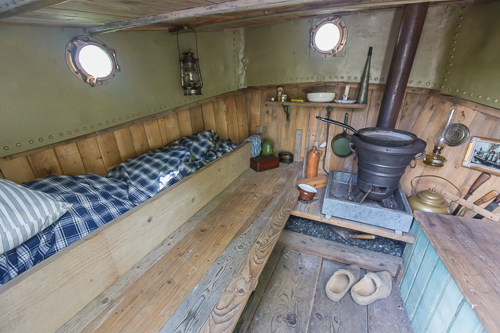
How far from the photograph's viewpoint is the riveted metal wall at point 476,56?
1.53 metres

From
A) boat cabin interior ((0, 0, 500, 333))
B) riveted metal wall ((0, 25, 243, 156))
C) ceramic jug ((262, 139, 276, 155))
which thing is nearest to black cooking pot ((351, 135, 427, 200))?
boat cabin interior ((0, 0, 500, 333))

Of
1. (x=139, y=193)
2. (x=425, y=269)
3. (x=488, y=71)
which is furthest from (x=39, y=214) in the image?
(x=488, y=71)

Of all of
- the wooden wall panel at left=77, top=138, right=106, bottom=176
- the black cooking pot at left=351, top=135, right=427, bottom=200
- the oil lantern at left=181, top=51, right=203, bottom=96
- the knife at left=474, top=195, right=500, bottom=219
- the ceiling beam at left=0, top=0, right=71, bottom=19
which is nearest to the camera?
the ceiling beam at left=0, top=0, right=71, bottom=19

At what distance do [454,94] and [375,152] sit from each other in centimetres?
95

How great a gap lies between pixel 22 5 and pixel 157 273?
1.23 meters

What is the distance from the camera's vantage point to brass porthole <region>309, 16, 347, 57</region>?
2.26 meters

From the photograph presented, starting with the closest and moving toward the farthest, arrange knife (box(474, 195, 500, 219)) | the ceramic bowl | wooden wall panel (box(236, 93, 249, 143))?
knife (box(474, 195, 500, 219)) < the ceramic bowl < wooden wall panel (box(236, 93, 249, 143))

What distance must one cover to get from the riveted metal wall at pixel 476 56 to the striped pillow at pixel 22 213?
2.65 meters

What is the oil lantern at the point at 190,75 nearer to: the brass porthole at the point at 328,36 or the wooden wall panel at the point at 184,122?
the wooden wall panel at the point at 184,122

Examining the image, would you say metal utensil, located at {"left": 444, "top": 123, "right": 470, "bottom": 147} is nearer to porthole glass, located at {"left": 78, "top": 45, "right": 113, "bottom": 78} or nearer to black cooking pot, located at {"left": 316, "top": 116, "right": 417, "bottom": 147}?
black cooking pot, located at {"left": 316, "top": 116, "right": 417, "bottom": 147}

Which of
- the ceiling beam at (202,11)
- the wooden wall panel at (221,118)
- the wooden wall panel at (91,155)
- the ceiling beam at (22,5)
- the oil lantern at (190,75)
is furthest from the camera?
the wooden wall panel at (221,118)

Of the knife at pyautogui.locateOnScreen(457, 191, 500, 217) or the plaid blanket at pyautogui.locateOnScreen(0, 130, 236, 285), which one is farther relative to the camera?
the knife at pyautogui.locateOnScreen(457, 191, 500, 217)

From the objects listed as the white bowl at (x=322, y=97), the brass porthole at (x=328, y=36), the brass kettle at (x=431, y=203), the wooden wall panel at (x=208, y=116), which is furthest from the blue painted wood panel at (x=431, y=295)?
the wooden wall panel at (x=208, y=116)

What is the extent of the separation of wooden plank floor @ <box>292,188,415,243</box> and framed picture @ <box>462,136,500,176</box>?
78 centimetres
